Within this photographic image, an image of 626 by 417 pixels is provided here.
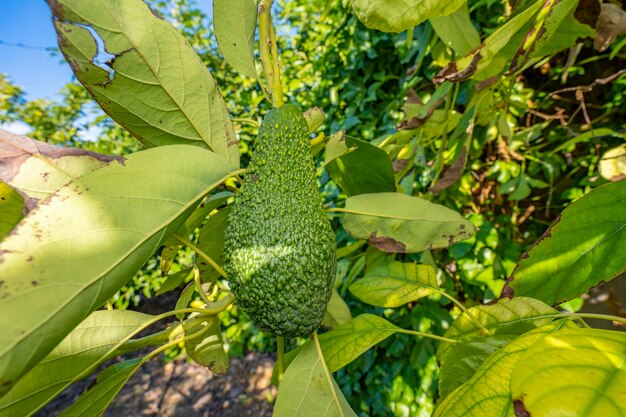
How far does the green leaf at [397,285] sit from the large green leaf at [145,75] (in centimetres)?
37

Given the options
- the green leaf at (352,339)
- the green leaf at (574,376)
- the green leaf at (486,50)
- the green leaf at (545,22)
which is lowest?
the green leaf at (352,339)

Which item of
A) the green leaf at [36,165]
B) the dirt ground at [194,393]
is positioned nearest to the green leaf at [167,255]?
the green leaf at [36,165]

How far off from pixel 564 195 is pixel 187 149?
5.21ft

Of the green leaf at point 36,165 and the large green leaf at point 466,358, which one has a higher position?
the green leaf at point 36,165

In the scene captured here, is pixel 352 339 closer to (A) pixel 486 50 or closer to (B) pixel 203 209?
(B) pixel 203 209

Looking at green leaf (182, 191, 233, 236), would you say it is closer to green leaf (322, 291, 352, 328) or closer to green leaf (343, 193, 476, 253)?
green leaf (343, 193, 476, 253)

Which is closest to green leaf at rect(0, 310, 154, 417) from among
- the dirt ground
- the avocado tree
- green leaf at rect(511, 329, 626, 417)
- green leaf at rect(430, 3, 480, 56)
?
the avocado tree

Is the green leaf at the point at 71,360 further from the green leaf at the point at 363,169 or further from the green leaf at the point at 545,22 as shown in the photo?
the green leaf at the point at 545,22

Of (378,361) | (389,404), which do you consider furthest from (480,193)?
(389,404)

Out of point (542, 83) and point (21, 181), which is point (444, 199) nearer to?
point (542, 83)

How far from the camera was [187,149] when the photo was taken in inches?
18.1

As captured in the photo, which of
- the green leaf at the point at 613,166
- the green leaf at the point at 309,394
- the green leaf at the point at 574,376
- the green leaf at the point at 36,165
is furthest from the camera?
the green leaf at the point at 613,166

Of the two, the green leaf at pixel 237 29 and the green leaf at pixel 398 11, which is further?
the green leaf at pixel 237 29

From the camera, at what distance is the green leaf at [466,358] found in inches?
18.3
